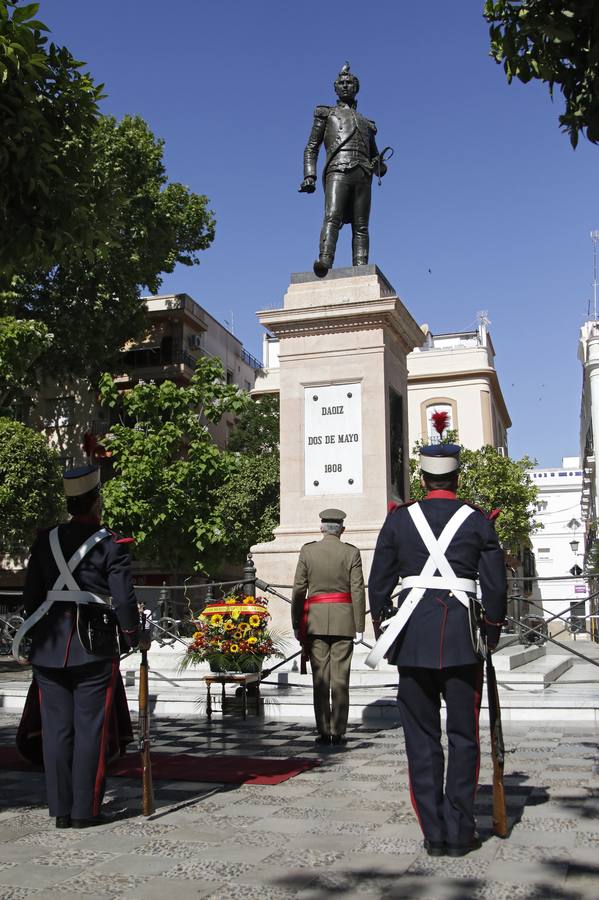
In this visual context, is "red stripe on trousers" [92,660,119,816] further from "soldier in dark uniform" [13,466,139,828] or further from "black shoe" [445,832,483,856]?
"black shoe" [445,832,483,856]

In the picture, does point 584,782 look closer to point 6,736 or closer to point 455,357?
point 6,736

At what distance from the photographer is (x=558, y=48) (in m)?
5.60

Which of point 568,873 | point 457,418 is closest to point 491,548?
point 568,873

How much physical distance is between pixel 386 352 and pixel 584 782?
28.3ft

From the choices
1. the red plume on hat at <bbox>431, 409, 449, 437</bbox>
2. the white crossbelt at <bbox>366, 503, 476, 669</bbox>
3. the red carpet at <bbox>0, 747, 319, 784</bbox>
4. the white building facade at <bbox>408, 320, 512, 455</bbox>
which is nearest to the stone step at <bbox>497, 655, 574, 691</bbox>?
the red carpet at <bbox>0, 747, 319, 784</bbox>

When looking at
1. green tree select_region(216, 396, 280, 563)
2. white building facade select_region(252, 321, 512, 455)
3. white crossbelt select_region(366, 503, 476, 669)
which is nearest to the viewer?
white crossbelt select_region(366, 503, 476, 669)

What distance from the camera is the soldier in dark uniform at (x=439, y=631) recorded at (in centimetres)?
491

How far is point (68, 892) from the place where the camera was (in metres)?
4.26

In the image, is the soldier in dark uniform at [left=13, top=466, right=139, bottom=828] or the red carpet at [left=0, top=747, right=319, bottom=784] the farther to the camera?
the red carpet at [left=0, top=747, right=319, bottom=784]

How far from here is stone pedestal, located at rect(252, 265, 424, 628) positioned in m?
13.9

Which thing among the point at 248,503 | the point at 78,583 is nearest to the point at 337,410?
the point at 78,583

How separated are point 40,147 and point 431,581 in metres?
4.05

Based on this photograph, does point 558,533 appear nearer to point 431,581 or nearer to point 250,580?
point 250,580

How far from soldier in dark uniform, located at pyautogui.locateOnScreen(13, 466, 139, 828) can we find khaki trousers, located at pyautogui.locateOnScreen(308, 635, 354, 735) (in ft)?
10.7
